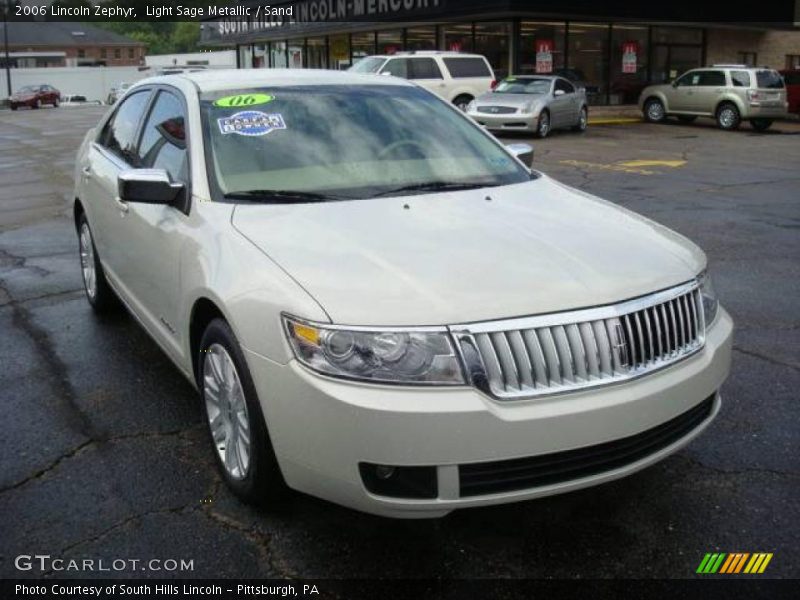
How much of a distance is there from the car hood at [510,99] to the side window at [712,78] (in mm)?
6680

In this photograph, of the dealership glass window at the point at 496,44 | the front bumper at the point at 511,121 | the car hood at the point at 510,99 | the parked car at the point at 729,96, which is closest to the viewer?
the front bumper at the point at 511,121

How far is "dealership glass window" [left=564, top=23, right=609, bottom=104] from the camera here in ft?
95.4

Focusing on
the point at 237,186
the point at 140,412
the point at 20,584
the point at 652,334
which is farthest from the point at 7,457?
the point at 652,334

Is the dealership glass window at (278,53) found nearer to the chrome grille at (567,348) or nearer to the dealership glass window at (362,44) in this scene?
the dealership glass window at (362,44)

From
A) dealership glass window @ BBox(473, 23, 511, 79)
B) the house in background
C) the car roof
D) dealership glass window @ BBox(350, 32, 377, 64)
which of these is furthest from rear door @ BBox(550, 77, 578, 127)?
the house in background

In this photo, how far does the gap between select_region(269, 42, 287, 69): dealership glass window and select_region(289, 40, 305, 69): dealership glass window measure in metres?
0.93

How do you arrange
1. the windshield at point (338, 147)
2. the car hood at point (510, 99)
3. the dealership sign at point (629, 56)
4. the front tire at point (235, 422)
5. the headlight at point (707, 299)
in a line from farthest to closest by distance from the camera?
the dealership sign at point (629, 56) → the car hood at point (510, 99) → the windshield at point (338, 147) → the headlight at point (707, 299) → the front tire at point (235, 422)

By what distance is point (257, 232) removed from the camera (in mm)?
3223

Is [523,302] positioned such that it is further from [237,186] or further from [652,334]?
[237,186]

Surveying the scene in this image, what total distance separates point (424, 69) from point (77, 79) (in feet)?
200

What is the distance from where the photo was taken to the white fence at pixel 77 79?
2886 inches

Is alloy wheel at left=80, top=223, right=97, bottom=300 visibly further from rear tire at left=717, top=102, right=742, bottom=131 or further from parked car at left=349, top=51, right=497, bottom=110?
rear tire at left=717, top=102, right=742, bottom=131

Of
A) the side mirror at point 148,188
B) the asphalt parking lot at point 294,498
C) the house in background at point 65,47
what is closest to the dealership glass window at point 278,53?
the asphalt parking lot at point 294,498

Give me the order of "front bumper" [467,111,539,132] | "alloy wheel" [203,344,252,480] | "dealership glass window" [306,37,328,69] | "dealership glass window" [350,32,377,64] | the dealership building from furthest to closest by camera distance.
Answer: "dealership glass window" [306,37,328,69], "dealership glass window" [350,32,377,64], the dealership building, "front bumper" [467,111,539,132], "alloy wheel" [203,344,252,480]
